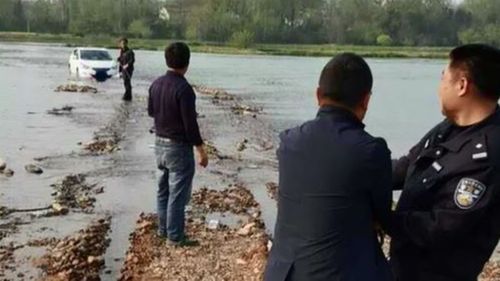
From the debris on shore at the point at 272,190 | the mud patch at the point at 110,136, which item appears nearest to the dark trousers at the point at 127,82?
the mud patch at the point at 110,136

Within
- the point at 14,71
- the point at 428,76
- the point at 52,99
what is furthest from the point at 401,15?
the point at 52,99

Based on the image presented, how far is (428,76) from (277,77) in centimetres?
1279

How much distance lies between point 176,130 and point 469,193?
4816 mm

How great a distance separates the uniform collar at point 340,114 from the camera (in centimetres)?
316

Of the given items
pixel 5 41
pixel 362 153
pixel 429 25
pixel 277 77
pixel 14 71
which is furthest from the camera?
pixel 429 25

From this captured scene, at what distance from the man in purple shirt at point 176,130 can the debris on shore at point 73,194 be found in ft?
9.96

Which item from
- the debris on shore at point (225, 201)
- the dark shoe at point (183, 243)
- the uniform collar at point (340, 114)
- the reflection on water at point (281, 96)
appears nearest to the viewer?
the uniform collar at point (340, 114)

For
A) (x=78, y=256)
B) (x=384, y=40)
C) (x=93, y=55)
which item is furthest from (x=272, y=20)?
(x=78, y=256)

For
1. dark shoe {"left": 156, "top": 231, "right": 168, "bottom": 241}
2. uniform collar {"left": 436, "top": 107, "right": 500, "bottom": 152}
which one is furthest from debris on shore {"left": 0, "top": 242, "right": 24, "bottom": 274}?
uniform collar {"left": 436, "top": 107, "right": 500, "bottom": 152}

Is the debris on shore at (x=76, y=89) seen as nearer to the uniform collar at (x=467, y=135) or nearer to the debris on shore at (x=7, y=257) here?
the debris on shore at (x=7, y=257)

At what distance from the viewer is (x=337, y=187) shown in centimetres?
312

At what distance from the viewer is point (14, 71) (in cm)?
4381

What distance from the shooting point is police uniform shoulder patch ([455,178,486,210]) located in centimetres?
294

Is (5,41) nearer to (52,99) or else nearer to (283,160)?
(52,99)
